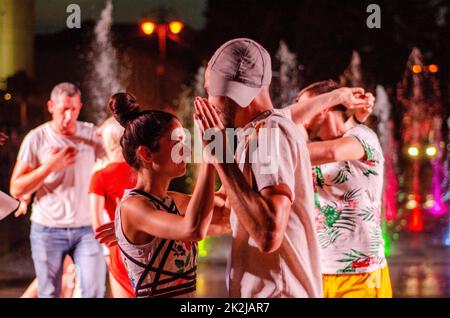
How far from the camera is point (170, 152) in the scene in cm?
312

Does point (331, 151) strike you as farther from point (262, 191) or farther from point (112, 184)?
point (112, 184)

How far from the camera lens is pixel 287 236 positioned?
2816 mm

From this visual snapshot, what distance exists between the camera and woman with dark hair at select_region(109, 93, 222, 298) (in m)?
2.85

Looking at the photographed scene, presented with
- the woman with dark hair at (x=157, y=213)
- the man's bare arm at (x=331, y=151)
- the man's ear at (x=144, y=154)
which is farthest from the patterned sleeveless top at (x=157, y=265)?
the man's bare arm at (x=331, y=151)

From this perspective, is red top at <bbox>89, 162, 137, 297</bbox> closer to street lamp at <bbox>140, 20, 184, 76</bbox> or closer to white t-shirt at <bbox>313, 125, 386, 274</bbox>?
white t-shirt at <bbox>313, 125, 386, 274</bbox>

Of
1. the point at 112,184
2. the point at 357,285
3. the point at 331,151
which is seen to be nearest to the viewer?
the point at 331,151

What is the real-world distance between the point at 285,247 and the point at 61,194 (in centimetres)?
300

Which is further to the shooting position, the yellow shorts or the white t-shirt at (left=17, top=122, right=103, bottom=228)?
the white t-shirt at (left=17, top=122, right=103, bottom=228)

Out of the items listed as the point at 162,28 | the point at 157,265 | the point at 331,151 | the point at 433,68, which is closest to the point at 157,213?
the point at 157,265

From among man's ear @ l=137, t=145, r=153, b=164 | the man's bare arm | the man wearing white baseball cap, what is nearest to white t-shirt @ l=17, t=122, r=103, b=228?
the man's bare arm

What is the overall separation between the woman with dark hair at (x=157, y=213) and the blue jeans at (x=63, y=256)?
2279 mm

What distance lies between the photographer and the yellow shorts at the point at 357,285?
13.4ft

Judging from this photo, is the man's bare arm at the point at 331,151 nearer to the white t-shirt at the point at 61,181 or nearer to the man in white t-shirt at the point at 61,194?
the man in white t-shirt at the point at 61,194

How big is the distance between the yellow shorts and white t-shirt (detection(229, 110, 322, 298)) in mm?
1235
